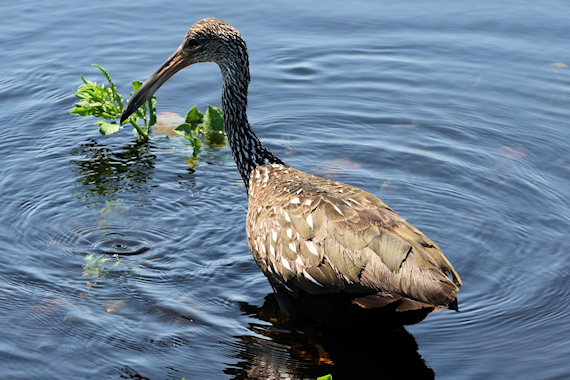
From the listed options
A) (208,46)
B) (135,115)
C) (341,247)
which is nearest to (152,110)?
(135,115)

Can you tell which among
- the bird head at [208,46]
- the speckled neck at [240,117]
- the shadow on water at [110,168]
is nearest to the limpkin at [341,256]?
the speckled neck at [240,117]

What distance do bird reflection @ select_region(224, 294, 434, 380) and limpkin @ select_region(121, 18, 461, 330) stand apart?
0.16 metres

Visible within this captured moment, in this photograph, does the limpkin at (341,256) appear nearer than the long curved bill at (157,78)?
Yes

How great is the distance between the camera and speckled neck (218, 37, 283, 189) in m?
5.89

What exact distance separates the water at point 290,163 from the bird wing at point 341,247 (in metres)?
0.58

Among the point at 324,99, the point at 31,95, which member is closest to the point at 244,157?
the point at 324,99

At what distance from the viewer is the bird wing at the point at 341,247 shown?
4219 millimetres

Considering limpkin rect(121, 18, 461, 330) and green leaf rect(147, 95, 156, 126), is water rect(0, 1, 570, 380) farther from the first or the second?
limpkin rect(121, 18, 461, 330)

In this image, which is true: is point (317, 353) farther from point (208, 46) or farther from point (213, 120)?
point (213, 120)

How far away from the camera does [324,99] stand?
846 cm

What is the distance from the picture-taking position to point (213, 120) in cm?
763

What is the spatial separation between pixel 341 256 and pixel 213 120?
11.8 ft

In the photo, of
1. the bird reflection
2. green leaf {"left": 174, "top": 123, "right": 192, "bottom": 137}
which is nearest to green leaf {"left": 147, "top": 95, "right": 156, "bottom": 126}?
green leaf {"left": 174, "top": 123, "right": 192, "bottom": 137}

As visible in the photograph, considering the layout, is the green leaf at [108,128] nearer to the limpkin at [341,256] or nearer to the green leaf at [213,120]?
the green leaf at [213,120]
